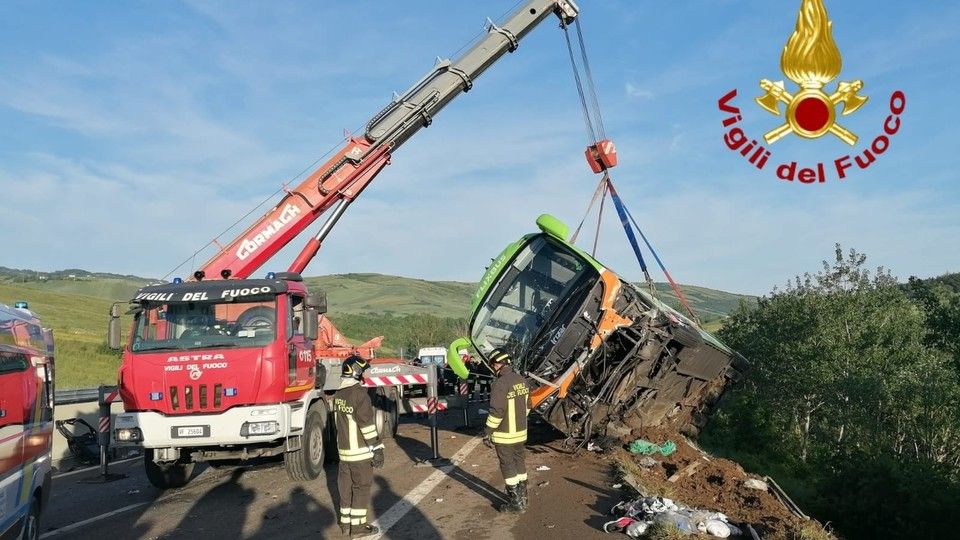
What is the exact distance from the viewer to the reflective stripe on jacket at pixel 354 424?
6.83 m

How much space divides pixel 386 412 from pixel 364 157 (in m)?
4.30

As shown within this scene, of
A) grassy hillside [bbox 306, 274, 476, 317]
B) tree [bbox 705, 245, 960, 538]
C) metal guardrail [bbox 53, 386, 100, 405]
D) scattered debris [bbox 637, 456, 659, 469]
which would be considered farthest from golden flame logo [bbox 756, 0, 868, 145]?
grassy hillside [bbox 306, 274, 476, 317]

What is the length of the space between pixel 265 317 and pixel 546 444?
484cm

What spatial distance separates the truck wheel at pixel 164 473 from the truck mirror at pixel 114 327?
4.28 feet

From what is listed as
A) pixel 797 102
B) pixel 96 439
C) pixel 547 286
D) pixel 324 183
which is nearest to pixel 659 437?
pixel 547 286

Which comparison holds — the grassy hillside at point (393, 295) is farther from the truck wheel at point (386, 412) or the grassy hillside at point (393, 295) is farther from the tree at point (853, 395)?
the truck wheel at point (386, 412)

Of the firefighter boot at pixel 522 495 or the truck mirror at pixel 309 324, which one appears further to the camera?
the truck mirror at pixel 309 324

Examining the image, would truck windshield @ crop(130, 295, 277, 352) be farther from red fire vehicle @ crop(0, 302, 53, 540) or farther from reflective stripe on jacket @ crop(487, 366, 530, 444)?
reflective stripe on jacket @ crop(487, 366, 530, 444)

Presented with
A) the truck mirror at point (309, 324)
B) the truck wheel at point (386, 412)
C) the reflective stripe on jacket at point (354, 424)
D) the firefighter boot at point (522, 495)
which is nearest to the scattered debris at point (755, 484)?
the firefighter boot at point (522, 495)

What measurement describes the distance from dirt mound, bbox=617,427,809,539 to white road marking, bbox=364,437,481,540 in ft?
7.11

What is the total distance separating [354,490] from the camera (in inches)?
261

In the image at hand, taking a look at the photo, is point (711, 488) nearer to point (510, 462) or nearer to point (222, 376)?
point (510, 462)

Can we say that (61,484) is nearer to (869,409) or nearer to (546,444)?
(546,444)

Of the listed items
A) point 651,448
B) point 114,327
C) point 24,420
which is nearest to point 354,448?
point 24,420
